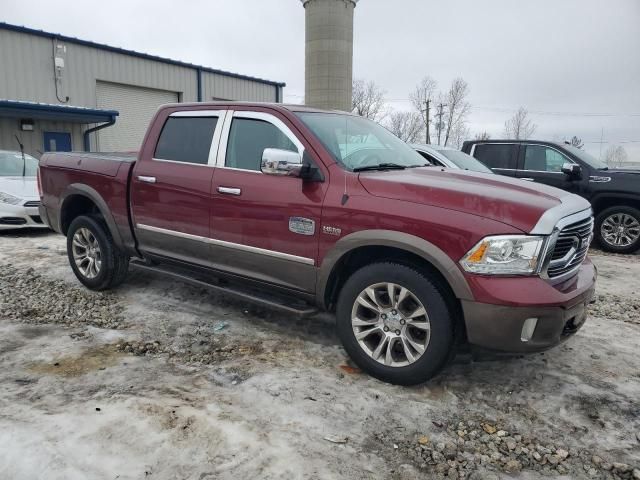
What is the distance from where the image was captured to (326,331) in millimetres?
4324

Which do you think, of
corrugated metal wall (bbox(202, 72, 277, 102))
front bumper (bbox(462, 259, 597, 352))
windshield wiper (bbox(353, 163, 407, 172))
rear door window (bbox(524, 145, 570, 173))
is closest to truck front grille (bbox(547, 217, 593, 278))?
front bumper (bbox(462, 259, 597, 352))

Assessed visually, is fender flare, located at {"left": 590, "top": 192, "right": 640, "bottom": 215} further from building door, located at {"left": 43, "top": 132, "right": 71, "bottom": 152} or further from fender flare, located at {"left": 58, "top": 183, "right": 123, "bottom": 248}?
building door, located at {"left": 43, "top": 132, "right": 71, "bottom": 152}

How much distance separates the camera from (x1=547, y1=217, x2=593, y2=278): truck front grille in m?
3.02

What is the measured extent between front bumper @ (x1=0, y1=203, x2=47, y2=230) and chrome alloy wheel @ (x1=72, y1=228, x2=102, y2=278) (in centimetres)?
333

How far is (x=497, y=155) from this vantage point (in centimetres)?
950

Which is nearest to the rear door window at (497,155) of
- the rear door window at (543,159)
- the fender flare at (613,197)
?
the rear door window at (543,159)

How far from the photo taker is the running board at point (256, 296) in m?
3.62

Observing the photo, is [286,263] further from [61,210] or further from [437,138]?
[437,138]

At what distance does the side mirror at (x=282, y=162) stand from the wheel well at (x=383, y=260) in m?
0.70

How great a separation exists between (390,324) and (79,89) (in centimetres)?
1853

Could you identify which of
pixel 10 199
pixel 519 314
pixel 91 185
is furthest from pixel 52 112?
pixel 519 314

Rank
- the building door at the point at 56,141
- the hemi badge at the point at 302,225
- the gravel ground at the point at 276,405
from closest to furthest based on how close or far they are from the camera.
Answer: the gravel ground at the point at 276,405 → the hemi badge at the point at 302,225 → the building door at the point at 56,141

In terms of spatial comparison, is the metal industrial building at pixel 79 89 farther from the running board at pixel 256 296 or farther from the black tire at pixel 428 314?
the black tire at pixel 428 314

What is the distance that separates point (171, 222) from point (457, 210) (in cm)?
256
